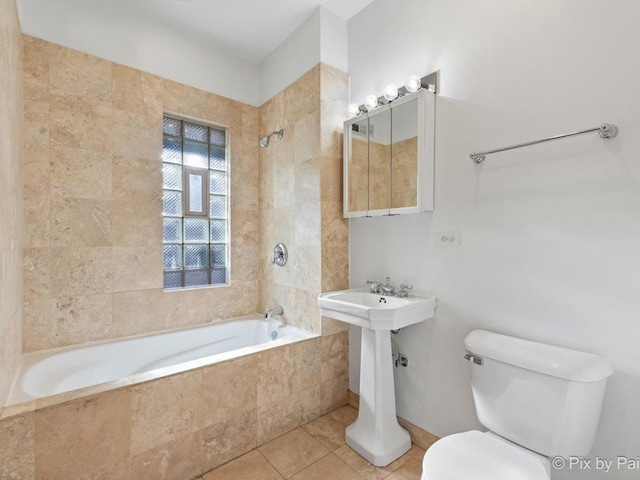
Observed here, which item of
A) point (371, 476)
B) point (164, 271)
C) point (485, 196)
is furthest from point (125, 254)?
point (485, 196)

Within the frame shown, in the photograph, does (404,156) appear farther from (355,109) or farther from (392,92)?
(355,109)

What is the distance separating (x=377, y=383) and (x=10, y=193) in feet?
7.18

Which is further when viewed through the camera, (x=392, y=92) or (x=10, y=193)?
(x=392, y=92)

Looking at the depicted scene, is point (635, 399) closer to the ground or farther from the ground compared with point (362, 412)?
farther from the ground

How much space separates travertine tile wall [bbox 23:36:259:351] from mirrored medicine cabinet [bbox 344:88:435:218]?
4.64 ft

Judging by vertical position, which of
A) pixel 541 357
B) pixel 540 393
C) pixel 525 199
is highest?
pixel 525 199

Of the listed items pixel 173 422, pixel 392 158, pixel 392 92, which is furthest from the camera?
pixel 392 158

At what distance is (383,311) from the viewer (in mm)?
1629

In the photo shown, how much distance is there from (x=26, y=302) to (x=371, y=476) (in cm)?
230

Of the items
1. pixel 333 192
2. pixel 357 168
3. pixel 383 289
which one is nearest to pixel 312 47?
pixel 357 168

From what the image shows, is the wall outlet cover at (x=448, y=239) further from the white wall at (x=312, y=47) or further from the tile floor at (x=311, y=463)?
the white wall at (x=312, y=47)

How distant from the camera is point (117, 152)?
2199mm

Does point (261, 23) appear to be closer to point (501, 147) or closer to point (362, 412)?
point (501, 147)

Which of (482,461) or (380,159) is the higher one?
(380,159)
